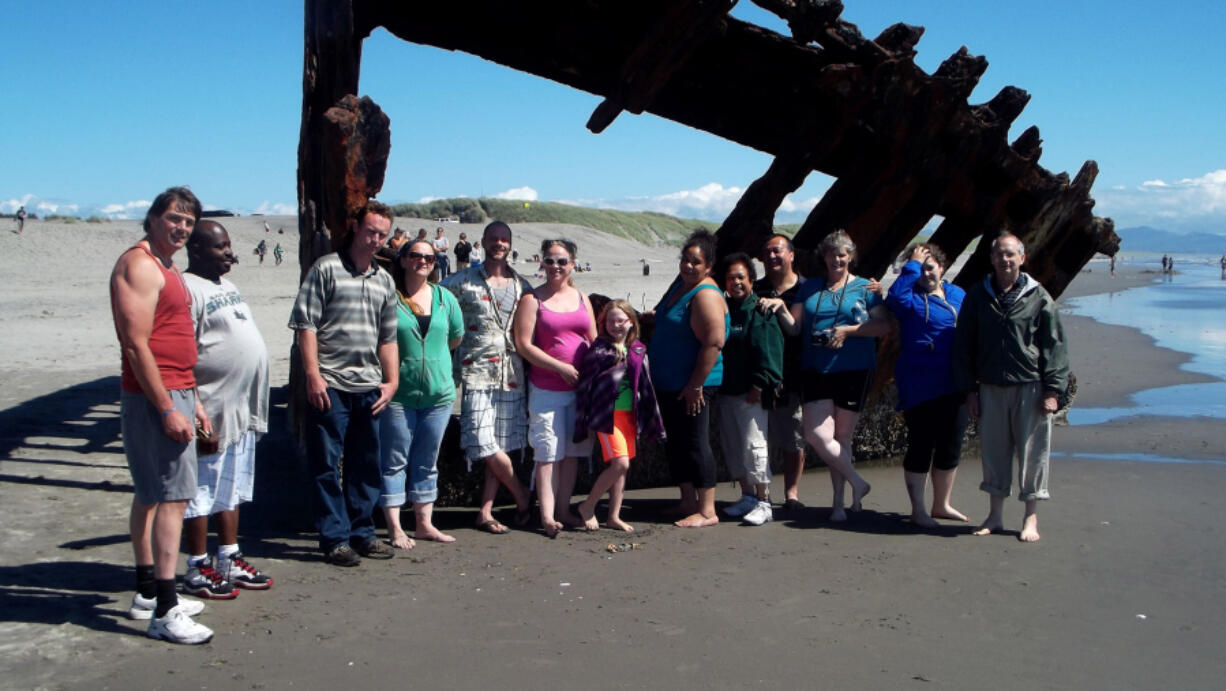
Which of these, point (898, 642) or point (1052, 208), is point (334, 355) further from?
point (1052, 208)

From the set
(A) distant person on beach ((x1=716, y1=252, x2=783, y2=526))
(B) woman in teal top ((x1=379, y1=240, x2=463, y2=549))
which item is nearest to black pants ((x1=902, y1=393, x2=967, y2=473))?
(A) distant person on beach ((x1=716, y1=252, x2=783, y2=526))

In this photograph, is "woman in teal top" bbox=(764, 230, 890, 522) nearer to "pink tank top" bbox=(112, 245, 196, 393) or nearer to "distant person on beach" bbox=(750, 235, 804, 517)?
"distant person on beach" bbox=(750, 235, 804, 517)

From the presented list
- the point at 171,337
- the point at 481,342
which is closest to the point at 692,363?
the point at 481,342

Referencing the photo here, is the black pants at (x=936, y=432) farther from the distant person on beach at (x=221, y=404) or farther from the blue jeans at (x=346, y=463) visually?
the distant person on beach at (x=221, y=404)

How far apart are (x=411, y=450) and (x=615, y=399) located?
3.42 ft

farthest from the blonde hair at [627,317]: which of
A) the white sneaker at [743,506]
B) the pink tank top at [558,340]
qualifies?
the white sneaker at [743,506]

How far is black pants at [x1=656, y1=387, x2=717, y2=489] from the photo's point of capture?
5.27 m

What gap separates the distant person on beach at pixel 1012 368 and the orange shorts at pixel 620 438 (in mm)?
1673

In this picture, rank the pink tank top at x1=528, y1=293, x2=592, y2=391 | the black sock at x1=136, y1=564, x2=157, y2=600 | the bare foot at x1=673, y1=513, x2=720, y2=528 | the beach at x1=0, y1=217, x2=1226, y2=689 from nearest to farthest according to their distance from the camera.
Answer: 1. the beach at x1=0, y1=217, x2=1226, y2=689
2. the black sock at x1=136, y1=564, x2=157, y2=600
3. the pink tank top at x1=528, y1=293, x2=592, y2=391
4. the bare foot at x1=673, y1=513, x2=720, y2=528

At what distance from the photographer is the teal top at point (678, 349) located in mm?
5211

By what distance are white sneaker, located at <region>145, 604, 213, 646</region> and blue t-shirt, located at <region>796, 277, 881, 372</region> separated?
3184 millimetres

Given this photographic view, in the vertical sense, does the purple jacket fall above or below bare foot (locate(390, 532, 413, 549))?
above

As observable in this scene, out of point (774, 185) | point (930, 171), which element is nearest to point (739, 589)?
point (774, 185)

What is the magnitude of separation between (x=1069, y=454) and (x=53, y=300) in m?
20.0
